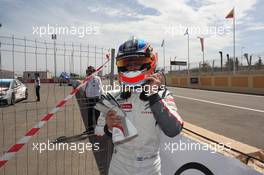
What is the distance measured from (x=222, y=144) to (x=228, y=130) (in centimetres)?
594

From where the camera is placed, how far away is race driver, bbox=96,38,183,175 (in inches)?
79.6

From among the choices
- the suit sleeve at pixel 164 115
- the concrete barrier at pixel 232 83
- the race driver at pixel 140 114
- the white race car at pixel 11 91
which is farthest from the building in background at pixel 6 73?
the concrete barrier at pixel 232 83

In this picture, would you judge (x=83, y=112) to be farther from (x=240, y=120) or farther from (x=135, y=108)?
(x=135, y=108)

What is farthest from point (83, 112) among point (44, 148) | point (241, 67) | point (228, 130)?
point (241, 67)

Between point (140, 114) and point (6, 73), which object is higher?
point (6, 73)

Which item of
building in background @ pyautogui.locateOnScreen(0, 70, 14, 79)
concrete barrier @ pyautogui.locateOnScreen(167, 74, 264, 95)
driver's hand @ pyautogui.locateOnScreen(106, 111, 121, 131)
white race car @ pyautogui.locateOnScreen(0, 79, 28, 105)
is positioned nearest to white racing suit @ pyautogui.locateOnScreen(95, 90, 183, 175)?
driver's hand @ pyautogui.locateOnScreen(106, 111, 121, 131)

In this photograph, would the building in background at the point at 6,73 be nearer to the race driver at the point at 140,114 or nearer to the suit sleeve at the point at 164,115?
the race driver at the point at 140,114

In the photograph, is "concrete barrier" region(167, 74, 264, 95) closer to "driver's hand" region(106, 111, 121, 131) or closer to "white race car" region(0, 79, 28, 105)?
"white race car" region(0, 79, 28, 105)

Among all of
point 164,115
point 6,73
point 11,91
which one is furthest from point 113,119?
point 11,91

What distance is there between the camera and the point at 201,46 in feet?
141

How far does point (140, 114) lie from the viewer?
82.0 inches

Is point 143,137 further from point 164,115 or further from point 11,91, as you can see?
point 11,91

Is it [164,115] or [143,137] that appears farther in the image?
[143,137]

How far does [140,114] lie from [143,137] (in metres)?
0.18
